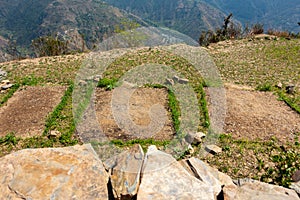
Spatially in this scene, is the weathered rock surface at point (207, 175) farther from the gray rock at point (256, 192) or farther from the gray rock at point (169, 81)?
the gray rock at point (169, 81)

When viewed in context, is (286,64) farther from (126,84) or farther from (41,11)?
(41,11)

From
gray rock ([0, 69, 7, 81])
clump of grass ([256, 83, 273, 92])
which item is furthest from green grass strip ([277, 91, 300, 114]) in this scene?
gray rock ([0, 69, 7, 81])

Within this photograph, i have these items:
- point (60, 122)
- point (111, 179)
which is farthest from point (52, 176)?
point (60, 122)

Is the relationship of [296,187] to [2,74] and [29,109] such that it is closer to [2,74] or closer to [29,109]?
[29,109]

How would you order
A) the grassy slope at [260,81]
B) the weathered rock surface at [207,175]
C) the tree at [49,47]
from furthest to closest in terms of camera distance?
the tree at [49,47], the grassy slope at [260,81], the weathered rock surface at [207,175]

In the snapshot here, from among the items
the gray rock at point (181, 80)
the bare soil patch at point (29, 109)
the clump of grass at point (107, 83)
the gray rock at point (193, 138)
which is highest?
the gray rock at point (193, 138)

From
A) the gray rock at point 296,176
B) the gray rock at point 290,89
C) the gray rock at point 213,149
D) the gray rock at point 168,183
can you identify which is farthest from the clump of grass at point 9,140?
the gray rock at point 290,89
